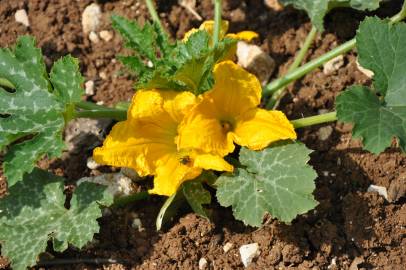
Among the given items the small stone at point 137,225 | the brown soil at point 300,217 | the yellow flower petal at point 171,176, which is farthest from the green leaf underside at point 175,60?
the small stone at point 137,225

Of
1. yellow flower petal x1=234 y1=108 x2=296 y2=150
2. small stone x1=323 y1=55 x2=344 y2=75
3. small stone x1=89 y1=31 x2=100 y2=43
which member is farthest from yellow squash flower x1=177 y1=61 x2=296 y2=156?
small stone x1=89 y1=31 x2=100 y2=43

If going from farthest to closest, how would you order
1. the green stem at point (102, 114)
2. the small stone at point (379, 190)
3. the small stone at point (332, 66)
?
the small stone at point (332, 66), the small stone at point (379, 190), the green stem at point (102, 114)

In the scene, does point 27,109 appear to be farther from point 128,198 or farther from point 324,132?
point 324,132

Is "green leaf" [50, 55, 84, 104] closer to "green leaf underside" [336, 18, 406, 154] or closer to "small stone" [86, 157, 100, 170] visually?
"small stone" [86, 157, 100, 170]

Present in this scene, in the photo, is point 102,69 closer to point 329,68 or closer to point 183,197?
point 183,197

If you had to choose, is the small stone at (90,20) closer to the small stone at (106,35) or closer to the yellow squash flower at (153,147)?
the small stone at (106,35)

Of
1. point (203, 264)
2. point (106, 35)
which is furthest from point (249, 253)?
point (106, 35)
